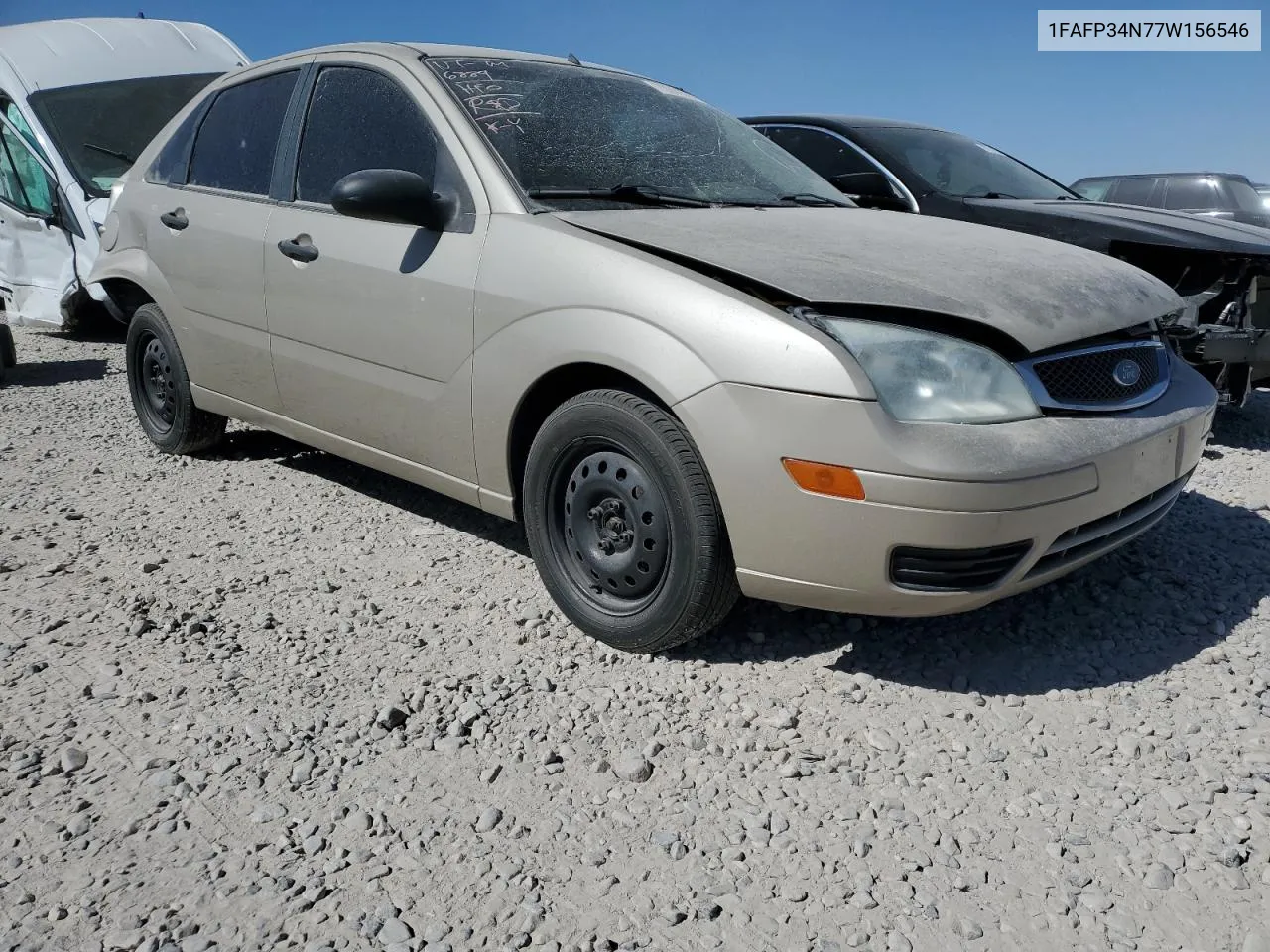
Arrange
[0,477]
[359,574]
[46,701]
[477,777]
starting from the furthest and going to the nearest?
1. [0,477]
2. [359,574]
3. [46,701]
4. [477,777]

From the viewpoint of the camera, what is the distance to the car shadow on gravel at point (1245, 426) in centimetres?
523

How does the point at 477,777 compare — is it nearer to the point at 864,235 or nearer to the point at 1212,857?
the point at 1212,857

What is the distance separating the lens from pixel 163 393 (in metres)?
4.98

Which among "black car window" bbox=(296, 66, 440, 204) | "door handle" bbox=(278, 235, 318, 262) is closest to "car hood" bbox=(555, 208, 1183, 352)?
"black car window" bbox=(296, 66, 440, 204)

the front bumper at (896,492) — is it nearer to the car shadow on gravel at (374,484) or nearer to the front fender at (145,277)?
the car shadow on gravel at (374,484)

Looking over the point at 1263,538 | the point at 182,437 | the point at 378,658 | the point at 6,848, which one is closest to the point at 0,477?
the point at 182,437

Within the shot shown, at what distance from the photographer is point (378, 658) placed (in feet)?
9.89

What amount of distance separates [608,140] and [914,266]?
1210mm

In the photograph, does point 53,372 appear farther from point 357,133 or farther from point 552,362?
point 552,362

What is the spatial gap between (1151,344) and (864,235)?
35.3 inches

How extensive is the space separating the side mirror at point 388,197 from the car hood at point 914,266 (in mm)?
434

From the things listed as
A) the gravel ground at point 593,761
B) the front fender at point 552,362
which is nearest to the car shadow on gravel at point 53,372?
the gravel ground at point 593,761

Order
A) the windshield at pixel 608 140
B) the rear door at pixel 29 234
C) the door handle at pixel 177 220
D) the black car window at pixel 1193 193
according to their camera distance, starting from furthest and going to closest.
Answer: the black car window at pixel 1193 193 → the rear door at pixel 29 234 → the door handle at pixel 177 220 → the windshield at pixel 608 140

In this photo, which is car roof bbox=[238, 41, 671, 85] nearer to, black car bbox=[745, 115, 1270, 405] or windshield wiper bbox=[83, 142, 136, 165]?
black car bbox=[745, 115, 1270, 405]
